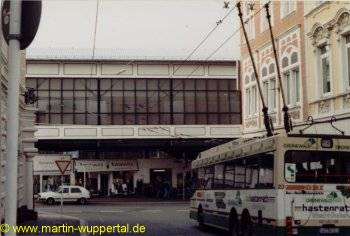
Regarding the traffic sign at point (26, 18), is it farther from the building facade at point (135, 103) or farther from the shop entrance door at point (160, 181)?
the shop entrance door at point (160, 181)

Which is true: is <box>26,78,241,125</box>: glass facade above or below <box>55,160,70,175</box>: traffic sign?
above

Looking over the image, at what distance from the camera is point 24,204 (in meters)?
23.9

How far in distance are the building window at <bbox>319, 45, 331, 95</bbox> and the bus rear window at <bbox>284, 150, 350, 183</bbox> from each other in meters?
9.49

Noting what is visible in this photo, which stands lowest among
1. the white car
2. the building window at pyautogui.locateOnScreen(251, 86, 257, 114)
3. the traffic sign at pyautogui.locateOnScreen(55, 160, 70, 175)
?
the white car

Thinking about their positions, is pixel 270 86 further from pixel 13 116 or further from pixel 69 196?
pixel 13 116

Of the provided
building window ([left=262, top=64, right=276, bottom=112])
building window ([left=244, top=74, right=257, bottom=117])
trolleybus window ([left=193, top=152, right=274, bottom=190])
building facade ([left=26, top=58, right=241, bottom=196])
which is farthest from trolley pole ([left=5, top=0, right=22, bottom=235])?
building facade ([left=26, top=58, right=241, bottom=196])

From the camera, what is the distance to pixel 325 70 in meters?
24.2

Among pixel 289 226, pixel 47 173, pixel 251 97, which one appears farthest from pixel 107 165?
pixel 289 226

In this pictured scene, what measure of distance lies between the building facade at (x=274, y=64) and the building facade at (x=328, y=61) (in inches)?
29.7

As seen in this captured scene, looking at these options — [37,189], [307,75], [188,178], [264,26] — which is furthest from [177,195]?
[307,75]

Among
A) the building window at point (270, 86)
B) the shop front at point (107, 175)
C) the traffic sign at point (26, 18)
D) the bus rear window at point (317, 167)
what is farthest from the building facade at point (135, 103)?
the traffic sign at point (26, 18)

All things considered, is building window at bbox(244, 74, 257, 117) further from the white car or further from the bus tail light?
the white car

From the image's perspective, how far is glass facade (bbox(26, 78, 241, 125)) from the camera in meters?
52.1

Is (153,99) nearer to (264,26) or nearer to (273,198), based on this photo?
(264,26)
